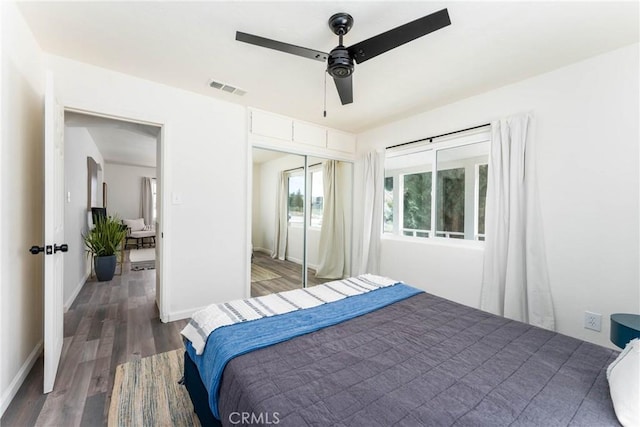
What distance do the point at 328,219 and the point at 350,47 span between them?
9.04ft

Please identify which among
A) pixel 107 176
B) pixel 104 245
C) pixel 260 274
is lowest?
pixel 260 274

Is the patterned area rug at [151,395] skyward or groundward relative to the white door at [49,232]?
groundward

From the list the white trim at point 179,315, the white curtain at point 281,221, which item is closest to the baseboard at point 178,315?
the white trim at point 179,315

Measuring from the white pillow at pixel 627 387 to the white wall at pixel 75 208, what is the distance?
4350 mm

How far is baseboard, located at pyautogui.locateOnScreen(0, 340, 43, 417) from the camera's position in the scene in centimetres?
155

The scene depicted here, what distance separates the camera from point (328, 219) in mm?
4168

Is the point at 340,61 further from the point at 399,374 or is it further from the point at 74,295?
the point at 74,295

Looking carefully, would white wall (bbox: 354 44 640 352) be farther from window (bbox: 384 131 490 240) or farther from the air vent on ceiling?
the air vent on ceiling

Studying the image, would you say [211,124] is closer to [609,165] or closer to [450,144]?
[450,144]

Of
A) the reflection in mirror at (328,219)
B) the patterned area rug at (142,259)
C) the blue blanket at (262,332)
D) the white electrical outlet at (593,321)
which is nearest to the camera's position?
the blue blanket at (262,332)

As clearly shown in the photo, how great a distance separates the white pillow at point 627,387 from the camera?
866mm

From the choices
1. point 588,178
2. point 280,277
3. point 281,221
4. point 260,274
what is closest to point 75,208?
point 260,274

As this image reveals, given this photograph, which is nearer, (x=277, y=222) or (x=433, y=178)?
(x=433, y=178)

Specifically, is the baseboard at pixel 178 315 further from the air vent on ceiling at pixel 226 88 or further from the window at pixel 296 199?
the air vent on ceiling at pixel 226 88
